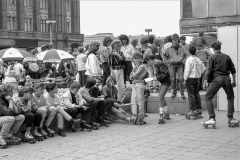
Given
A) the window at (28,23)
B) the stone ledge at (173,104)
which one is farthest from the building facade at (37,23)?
the stone ledge at (173,104)

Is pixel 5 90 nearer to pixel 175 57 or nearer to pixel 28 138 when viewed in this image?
pixel 28 138

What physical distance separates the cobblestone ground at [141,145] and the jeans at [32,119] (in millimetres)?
458

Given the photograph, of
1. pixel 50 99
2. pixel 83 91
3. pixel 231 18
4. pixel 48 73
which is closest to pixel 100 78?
pixel 83 91

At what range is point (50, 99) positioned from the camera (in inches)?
379

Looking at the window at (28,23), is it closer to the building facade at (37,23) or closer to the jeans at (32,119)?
the building facade at (37,23)

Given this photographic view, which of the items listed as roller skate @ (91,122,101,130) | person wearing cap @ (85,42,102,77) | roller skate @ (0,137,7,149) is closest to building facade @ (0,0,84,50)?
person wearing cap @ (85,42,102,77)

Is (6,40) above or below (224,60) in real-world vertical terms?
above

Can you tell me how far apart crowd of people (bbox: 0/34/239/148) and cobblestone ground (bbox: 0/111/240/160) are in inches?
16.4

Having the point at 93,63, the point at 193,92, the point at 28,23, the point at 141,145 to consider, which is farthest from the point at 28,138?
the point at 28,23

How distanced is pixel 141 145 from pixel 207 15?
1353 centimetres

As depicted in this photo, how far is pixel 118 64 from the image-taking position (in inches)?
485

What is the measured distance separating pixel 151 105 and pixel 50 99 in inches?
175

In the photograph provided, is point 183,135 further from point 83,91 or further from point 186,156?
point 83,91

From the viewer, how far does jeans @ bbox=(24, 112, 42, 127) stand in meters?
8.79
